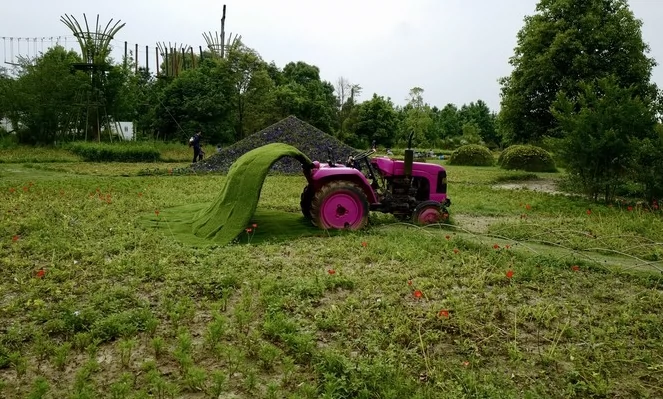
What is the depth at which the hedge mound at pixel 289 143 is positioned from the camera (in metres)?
16.5

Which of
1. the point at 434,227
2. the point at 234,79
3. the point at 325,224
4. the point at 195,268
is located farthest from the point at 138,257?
the point at 234,79

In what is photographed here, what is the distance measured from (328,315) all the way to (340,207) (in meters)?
3.10

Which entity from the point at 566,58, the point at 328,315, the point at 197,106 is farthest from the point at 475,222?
the point at 197,106

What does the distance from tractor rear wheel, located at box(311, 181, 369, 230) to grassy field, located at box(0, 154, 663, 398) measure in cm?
30

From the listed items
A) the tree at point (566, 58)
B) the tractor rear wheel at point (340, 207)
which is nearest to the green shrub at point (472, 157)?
the tree at point (566, 58)

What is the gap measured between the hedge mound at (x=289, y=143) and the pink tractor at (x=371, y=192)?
8.64 m

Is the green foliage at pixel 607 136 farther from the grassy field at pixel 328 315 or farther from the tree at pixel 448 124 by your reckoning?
the tree at pixel 448 124

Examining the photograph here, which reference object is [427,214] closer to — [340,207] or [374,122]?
[340,207]

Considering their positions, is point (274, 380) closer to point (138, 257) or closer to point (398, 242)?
point (138, 257)

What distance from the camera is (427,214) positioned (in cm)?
759

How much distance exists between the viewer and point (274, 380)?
310cm

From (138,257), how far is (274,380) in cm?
295

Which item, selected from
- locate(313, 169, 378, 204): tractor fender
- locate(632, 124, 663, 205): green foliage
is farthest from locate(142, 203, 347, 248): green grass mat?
→ locate(632, 124, 663, 205): green foliage

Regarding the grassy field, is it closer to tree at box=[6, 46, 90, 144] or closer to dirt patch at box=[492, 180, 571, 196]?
dirt patch at box=[492, 180, 571, 196]
